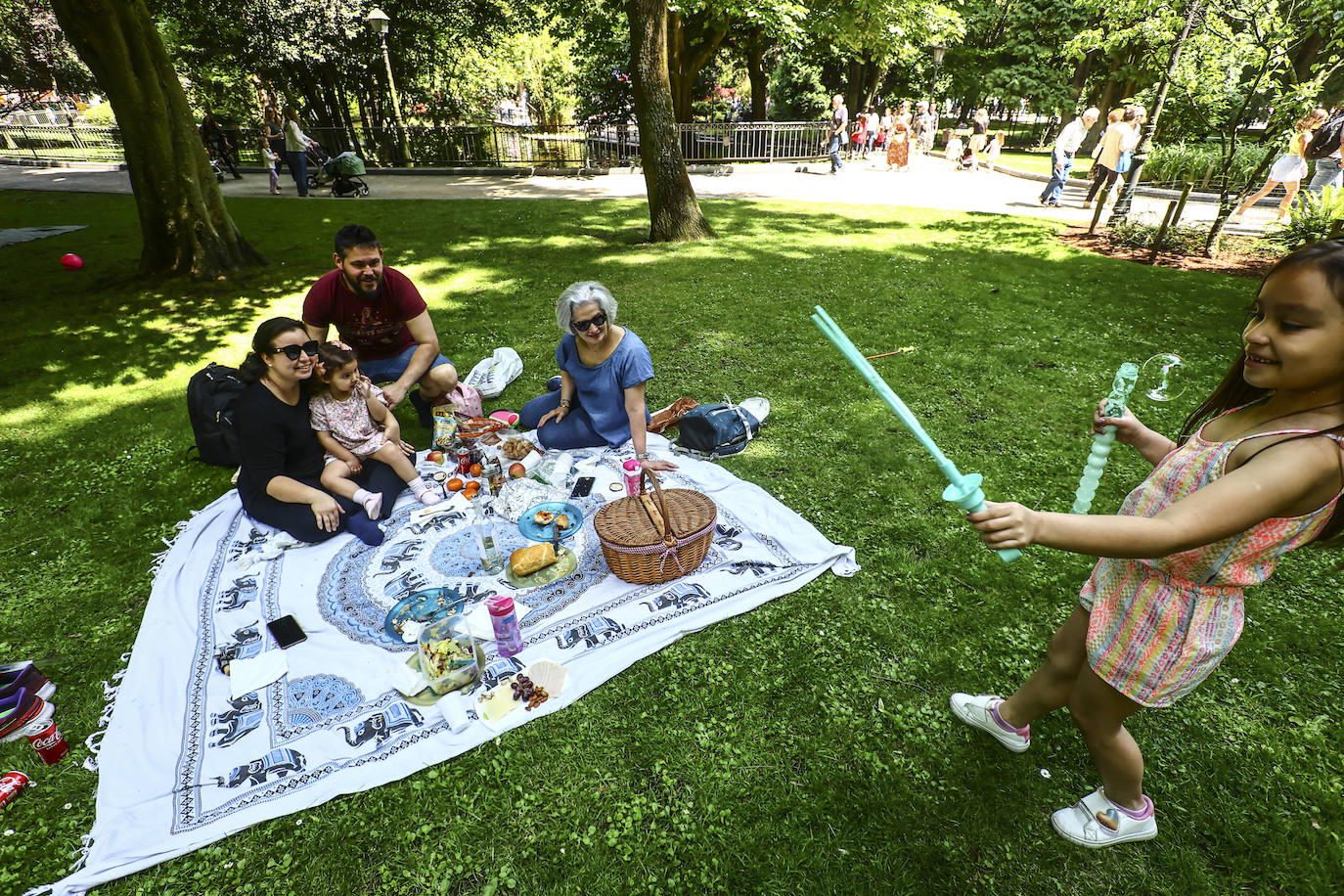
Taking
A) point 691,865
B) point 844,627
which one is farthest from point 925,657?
point 691,865

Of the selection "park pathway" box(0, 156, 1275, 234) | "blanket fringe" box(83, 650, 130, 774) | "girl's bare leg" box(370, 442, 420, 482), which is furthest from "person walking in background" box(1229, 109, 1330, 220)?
"blanket fringe" box(83, 650, 130, 774)

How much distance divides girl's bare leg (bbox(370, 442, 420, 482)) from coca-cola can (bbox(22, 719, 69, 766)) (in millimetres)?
2235

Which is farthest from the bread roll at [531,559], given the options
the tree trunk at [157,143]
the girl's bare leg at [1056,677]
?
the tree trunk at [157,143]

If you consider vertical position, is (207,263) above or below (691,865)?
above

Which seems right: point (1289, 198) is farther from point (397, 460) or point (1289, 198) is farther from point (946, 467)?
point (397, 460)

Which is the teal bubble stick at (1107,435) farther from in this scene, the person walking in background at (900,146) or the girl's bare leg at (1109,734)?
the person walking in background at (900,146)

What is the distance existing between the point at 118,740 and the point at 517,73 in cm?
4332

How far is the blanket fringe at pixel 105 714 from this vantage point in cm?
289

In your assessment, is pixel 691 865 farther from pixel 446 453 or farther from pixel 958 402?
pixel 958 402

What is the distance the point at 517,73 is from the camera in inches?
1484

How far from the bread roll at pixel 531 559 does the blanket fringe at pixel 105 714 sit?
2.09 metres

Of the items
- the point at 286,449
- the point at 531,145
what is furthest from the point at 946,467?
the point at 531,145

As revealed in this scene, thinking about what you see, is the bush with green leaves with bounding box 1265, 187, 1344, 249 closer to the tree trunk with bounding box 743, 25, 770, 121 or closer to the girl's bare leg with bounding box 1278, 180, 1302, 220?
the girl's bare leg with bounding box 1278, 180, 1302, 220

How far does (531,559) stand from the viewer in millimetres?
3844
